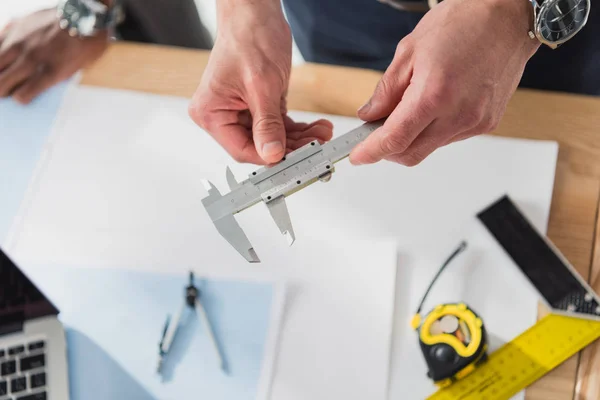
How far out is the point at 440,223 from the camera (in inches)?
34.9

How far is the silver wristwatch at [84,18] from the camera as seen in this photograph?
43.0 inches

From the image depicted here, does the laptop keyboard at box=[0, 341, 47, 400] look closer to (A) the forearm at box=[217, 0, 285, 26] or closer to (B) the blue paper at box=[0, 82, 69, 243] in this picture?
(B) the blue paper at box=[0, 82, 69, 243]

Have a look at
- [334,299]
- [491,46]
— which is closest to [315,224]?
[334,299]

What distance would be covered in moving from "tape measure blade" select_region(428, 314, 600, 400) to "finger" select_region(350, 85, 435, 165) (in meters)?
0.34

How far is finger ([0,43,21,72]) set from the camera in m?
1.07

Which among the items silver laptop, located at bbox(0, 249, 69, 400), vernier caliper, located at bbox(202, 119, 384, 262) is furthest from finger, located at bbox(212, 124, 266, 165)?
silver laptop, located at bbox(0, 249, 69, 400)

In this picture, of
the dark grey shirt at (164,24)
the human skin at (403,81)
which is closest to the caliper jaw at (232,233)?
the human skin at (403,81)

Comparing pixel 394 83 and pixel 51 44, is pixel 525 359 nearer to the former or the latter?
pixel 394 83

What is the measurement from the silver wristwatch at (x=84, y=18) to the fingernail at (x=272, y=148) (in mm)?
540

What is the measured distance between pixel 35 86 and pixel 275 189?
61cm

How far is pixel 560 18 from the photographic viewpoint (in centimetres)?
77

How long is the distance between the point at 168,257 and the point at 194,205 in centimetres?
10

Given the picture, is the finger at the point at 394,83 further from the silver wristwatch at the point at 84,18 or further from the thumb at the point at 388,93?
the silver wristwatch at the point at 84,18

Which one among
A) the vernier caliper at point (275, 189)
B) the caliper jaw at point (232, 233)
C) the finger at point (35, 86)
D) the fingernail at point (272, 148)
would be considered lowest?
the caliper jaw at point (232, 233)
